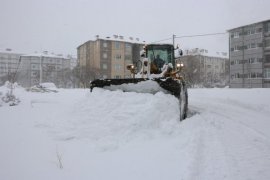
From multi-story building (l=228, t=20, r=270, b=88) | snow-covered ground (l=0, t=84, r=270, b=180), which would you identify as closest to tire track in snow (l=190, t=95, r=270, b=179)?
snow-covered ground (l=0, t=84, r=270, b=180)

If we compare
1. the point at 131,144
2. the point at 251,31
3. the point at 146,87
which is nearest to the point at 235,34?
the point at 251,31

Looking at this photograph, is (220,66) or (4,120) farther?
(220,66)

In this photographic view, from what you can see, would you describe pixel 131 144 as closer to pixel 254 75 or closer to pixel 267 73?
pixel 267 73

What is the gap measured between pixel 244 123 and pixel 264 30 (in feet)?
135

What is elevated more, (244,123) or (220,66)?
(220,66)

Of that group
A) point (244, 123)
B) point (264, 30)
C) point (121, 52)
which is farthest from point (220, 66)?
point (244, 123)

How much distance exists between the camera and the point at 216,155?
4805 mm

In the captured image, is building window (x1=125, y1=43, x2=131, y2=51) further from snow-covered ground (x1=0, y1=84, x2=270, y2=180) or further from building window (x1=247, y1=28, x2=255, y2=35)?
snow-covered ground (x1=0, y1=84, x2=270, y2=180)

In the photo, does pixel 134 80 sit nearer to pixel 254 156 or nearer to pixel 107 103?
pixel 107 103

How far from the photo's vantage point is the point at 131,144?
5.57 metres

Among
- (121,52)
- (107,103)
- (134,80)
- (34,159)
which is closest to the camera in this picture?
(34,159)

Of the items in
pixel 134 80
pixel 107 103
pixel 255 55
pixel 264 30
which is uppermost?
pixel 264 30

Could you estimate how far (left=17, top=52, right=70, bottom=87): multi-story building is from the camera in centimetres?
→ 6378

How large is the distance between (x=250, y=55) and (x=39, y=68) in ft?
206
